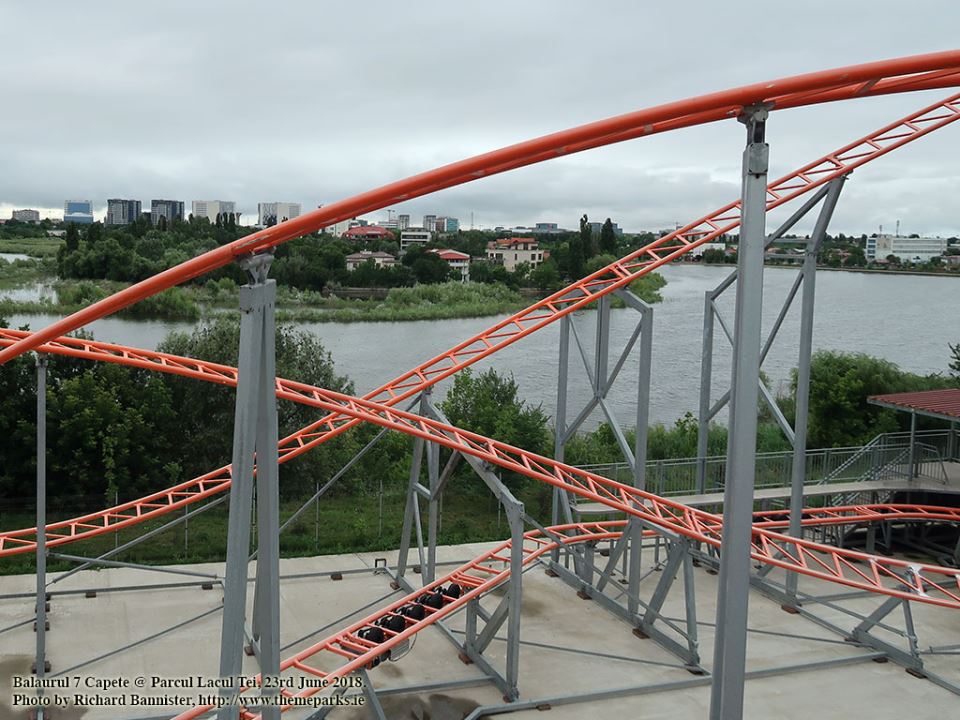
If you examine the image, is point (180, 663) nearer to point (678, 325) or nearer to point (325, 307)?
point (325, 307)

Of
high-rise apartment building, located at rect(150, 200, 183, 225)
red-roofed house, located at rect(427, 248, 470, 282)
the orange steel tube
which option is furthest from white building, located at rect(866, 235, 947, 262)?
the orange steel tube

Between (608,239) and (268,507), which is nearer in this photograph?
(268,507)

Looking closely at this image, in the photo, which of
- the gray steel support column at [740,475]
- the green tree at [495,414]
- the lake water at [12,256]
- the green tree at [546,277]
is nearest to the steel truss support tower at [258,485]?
the gray steel support column at [740,475]

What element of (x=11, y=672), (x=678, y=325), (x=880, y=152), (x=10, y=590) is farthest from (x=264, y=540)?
(x=678, y=325)

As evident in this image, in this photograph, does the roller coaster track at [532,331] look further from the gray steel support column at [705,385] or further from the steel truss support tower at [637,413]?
the gray steel support column at [705,385]

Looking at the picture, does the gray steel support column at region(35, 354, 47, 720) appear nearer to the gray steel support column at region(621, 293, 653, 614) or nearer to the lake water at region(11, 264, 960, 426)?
the gray steel support column at region(621, 293, 653, 614)

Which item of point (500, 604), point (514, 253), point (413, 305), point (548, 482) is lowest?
point (500, 604)

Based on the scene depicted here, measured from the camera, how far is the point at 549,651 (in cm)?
1217

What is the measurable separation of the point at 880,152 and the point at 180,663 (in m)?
11.0

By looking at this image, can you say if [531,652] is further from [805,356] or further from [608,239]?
[608,239]

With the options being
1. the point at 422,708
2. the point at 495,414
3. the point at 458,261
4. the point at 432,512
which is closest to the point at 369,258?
the point at 458,261

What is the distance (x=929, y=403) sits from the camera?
17.6m

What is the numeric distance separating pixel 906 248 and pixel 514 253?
43352 mm

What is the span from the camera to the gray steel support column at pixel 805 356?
1364 centimetres
